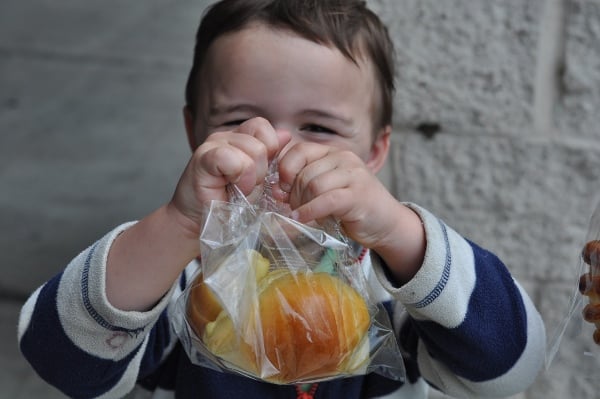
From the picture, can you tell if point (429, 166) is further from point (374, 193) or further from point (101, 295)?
point (101, 295)

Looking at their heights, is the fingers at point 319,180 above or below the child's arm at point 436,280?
above

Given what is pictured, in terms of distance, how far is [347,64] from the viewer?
1509 millimetres

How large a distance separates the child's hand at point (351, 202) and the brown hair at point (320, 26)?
343mm

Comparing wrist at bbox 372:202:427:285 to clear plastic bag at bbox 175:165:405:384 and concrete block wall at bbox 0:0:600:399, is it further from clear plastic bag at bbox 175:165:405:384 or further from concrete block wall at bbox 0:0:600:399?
concrete block wall at bbox 0:0:600:399

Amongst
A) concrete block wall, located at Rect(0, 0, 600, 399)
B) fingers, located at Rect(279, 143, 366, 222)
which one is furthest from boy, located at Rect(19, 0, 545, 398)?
concrete block wall, located at Rect(0, 0, 600, 399)

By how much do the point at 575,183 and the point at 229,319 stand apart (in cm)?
114

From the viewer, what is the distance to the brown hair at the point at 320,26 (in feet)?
4.97

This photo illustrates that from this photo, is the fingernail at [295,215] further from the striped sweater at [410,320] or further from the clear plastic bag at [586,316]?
the clear plastic bag at [586,316]

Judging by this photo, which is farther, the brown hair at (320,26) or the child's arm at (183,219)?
the brown hair at (320,26)

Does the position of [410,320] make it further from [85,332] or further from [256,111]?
[85,332]

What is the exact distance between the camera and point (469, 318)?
4.40 feet

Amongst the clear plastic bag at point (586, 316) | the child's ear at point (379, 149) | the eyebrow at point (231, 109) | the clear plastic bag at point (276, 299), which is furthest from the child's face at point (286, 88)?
the clear plastic bag at point (586, 316)

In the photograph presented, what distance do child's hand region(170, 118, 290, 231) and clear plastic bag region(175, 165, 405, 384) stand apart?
0.9 inches

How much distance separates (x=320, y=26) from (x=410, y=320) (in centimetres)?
54
